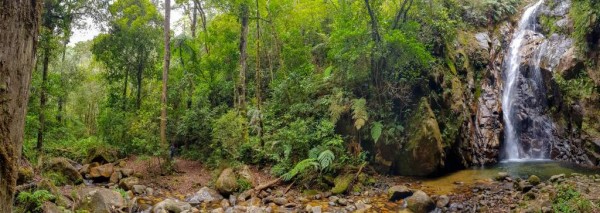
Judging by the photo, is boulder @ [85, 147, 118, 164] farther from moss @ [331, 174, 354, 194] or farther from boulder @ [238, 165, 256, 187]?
moss @ [331, 174, 354, 194]

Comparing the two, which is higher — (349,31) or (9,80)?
(349,31)

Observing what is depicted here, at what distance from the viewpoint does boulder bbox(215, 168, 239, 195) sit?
959 cm

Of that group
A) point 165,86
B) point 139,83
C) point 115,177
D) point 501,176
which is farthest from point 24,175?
point 501,176

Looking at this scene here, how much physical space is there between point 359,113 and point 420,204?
11.5 feet

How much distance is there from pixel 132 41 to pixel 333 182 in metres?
11.3

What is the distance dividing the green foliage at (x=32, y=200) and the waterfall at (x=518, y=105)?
47.6 ft

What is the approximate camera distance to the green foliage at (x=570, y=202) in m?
6.41

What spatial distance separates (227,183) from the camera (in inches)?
383

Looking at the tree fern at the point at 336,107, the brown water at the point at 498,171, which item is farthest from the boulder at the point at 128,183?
the brown water at the point at 498,171

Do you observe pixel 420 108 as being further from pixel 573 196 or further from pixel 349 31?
pixel 573 196

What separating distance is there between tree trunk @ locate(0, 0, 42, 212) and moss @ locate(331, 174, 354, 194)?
8.00m

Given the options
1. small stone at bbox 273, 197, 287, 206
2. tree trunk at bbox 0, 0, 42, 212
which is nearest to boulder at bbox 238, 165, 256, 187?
small stone at bbox 273, 197, 287, 206

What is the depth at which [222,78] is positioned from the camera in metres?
17.3

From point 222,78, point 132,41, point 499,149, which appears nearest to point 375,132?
point 499,149
